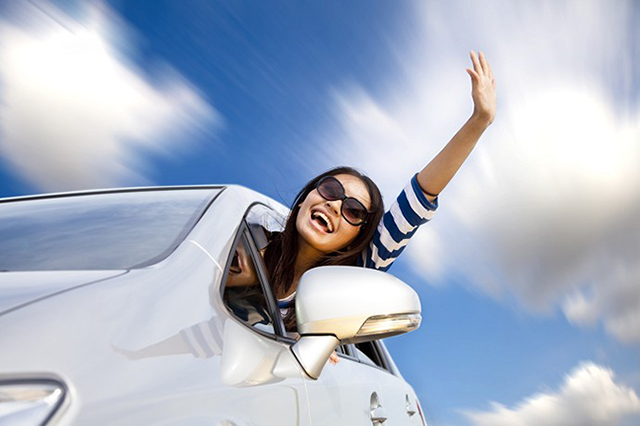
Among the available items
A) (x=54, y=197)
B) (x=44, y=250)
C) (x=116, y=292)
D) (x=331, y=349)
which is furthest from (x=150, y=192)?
(x=116, y=292)

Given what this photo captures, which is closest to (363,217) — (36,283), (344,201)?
(344,201)

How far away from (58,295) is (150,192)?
3.26 feet

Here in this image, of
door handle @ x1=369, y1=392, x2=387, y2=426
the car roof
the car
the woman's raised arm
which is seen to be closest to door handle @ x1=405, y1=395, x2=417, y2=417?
door handle @ x1=369, y1=392, x2=387, y2=426

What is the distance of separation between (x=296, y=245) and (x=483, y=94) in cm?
98

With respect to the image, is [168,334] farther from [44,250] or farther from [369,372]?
[369,372]

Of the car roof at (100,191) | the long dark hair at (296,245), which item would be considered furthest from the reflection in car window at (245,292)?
the long dark hair at (296,245)

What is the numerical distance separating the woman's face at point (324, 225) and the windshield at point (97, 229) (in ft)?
2.58

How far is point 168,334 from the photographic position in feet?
3.34

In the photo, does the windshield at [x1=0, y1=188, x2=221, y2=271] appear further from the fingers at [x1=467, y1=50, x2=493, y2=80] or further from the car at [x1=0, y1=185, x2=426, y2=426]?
the fingers at [x1=467, y1=50, x2=493, y2=80]

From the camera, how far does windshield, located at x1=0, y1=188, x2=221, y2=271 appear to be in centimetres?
121

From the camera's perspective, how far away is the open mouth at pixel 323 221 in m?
2.66

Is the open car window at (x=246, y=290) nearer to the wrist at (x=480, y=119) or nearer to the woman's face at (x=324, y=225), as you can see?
the woman's face at (x=324, y=225)

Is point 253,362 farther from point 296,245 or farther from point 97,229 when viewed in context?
point 296,245

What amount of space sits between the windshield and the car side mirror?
301mm
